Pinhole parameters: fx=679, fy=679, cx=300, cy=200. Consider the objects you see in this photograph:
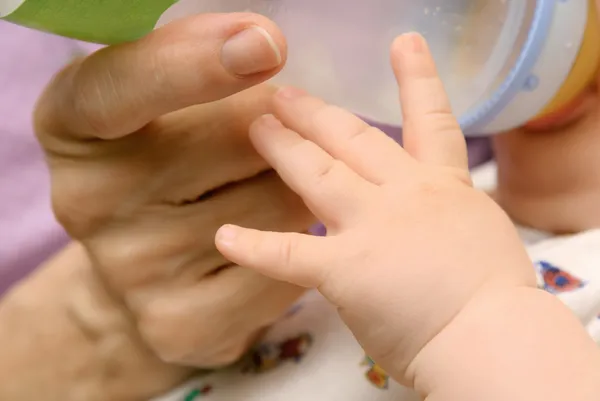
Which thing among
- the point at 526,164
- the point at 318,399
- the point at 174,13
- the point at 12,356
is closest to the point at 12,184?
the point at 12,356

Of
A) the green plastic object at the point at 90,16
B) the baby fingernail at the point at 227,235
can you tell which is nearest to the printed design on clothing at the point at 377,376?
the baby fingernail at the point at 227,235

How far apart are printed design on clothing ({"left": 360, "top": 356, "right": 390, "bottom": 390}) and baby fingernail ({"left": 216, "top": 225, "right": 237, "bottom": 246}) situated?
0.20 meters

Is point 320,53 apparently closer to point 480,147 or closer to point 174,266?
point 174,266

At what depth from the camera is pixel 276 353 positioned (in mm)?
645

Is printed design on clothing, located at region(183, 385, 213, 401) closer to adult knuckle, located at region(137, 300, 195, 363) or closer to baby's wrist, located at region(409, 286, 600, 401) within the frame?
adult knuckle, located at region(137, 300, 195, 363)

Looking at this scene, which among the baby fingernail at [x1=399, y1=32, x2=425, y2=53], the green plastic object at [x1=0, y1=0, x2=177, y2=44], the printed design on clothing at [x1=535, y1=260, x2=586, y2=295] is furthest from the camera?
the printed design on clothing at [x1=535, y1=260, x2=586, y2=295]

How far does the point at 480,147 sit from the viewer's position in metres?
1.04

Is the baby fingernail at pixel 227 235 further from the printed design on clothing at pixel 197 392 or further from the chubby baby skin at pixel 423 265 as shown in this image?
the printed design on clothing at pixel 197 392

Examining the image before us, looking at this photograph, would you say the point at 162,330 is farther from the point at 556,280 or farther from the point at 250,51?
the point at 556,280

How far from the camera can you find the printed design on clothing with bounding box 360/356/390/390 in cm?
56

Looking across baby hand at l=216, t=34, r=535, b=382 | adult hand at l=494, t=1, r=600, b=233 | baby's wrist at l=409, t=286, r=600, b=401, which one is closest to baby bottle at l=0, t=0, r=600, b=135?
adult hand at l=494, t=1, r=600, b=233

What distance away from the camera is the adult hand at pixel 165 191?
0.45m

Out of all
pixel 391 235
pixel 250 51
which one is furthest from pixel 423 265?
pixel 250 51

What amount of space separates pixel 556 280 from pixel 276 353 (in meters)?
0.27
